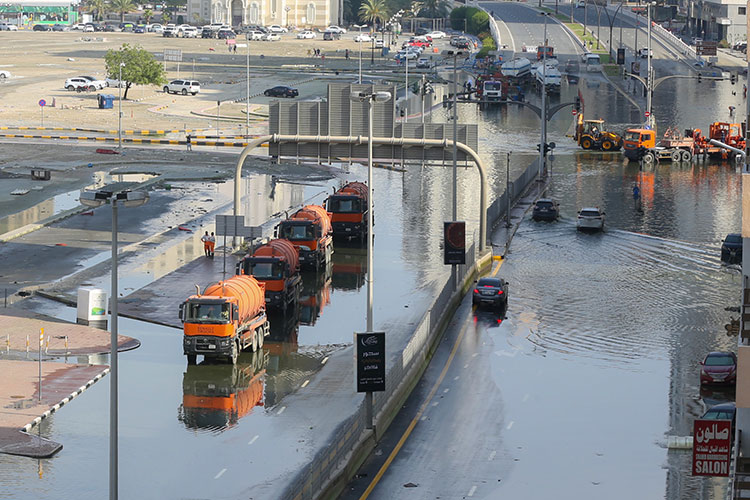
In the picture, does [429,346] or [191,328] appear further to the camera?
[429,346]

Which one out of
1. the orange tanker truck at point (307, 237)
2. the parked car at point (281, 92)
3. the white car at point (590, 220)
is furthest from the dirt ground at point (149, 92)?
the orange tanker truck at point (307, 237)

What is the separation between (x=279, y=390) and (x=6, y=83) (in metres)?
118

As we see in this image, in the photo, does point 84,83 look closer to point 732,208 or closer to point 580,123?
point 580,123

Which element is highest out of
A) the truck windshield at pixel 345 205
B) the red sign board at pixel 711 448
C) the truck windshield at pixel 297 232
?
the truck windshield at pixel 345 205

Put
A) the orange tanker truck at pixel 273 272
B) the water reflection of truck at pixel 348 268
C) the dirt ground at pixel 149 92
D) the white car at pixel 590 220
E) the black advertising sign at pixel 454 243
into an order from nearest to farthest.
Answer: the orange tanker truck at pixel 273 272 < the black advertising sign at pixel 454 243 < the water reflection of truck at pixel 348 268 < the white car at pixel 590 220 < the dirt ground at pixel 149 92

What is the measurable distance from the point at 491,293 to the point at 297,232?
1107cm

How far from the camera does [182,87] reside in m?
150

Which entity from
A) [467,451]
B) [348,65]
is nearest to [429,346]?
[467,451]

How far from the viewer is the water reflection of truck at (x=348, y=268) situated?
62562 mm

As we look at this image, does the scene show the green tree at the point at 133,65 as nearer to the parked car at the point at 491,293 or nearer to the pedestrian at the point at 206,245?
the pedestrian at the point at 206,245

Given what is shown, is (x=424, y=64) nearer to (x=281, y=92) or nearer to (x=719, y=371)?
(x=281, y=92)

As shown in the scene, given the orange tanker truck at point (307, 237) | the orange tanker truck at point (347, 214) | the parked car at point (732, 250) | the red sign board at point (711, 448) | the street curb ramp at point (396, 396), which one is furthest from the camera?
the orange tanker truck at point (347, 214)

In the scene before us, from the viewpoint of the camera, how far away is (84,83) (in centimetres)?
14788

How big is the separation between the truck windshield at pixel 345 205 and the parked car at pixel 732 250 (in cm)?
1882
